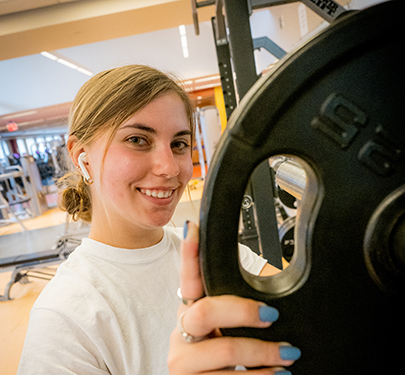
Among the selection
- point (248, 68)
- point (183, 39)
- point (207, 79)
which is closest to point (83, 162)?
point (248, 68)

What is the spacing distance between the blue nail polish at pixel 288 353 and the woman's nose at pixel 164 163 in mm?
560

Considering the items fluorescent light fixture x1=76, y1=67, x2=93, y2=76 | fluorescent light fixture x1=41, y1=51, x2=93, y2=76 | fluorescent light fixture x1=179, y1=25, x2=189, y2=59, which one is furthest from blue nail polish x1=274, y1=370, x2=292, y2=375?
fluorescent light fixture x1=76, y1=67, x2=93, y2=76

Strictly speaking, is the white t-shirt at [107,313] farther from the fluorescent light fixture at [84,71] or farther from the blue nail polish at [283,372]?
the fluorescent light fixture at [84,71]

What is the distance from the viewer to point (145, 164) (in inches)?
29.9

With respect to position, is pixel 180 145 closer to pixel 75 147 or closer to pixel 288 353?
pixel 75 147

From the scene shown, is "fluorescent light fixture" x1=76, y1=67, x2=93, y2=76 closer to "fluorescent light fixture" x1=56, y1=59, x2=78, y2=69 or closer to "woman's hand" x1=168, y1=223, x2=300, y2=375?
"fluorescent light fixture" x1=56, y1=59, x2=78, y2=69

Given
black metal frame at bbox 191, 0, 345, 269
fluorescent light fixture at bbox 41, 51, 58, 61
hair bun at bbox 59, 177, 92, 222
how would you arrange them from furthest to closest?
fluorescent light fixture at bbox 41, 51, 58, 61
black metal frame at bbox 191, 0, 345, 269
hair bun at bbox 59, 177, 92, 222

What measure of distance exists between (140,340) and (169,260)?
0.77 ft

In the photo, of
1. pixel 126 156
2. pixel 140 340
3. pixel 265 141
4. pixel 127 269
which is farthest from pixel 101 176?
pixel 265 141

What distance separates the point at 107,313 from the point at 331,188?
61cm

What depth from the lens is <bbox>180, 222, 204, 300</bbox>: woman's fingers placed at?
251mm

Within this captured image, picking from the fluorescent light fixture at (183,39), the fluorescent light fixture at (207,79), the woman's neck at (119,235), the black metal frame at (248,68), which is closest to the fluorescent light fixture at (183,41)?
the fluorescent light fixture at (183,39)

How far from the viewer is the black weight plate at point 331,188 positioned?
0.23 m

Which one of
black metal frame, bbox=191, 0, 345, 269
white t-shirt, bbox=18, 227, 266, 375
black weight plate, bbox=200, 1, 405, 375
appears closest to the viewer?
black weight plate, bbox=200, 1, 405, 375
